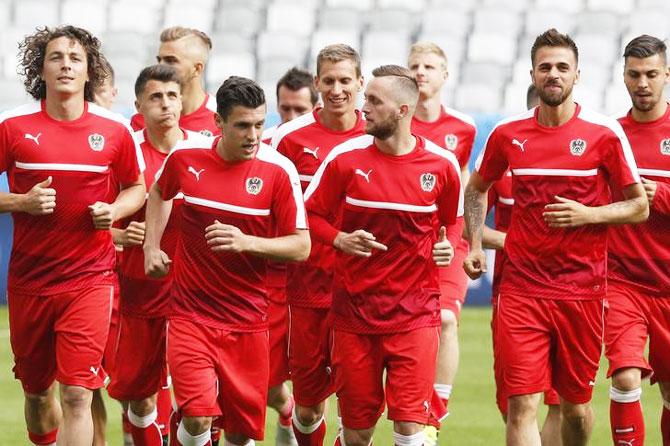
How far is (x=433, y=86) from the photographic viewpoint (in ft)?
33.7

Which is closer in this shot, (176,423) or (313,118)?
(176,423)

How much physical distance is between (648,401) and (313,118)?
439 cm

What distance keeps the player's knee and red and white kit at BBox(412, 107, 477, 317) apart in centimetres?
170

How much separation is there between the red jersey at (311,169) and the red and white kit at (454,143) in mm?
1304

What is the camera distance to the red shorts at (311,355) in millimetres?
8680

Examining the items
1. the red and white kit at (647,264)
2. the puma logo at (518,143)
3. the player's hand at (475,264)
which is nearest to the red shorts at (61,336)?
the player's hand at (475,264)

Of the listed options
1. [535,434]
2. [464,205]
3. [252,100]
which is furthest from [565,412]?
[252,100]

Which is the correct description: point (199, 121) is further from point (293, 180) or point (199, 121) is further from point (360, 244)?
point (360, 244)

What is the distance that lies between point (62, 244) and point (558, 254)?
105 inches

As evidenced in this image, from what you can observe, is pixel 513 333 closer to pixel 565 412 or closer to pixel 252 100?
pixel 565 412

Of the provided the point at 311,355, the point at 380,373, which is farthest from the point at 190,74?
the point at 380,373

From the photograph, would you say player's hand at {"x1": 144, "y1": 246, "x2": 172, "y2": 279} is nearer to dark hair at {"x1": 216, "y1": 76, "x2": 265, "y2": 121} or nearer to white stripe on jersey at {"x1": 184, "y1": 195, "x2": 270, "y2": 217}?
A: white stripe on jersey at {"x1": 184, "y1": 195, "x2": 270, "y2": 217}

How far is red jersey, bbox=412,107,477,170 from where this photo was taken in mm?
10102

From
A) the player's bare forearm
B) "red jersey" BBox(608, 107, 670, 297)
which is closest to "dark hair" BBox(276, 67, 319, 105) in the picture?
the player's bare forearm
